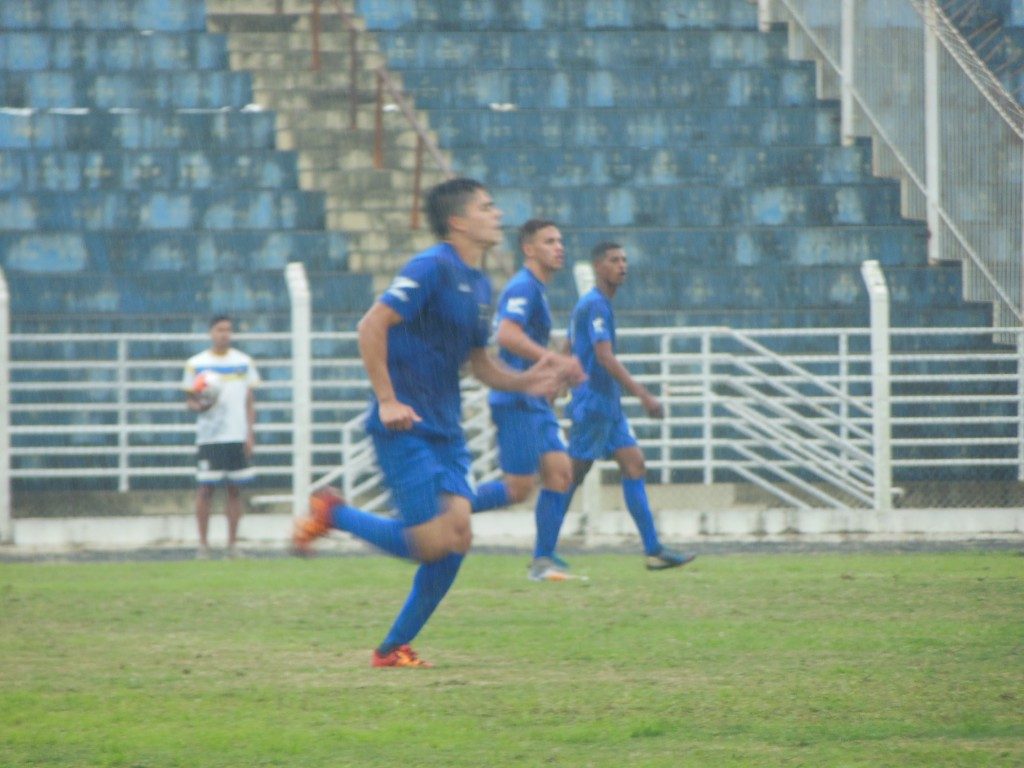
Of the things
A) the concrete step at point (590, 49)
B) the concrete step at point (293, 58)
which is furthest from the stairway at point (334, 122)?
the concrete step at point (590, 49)

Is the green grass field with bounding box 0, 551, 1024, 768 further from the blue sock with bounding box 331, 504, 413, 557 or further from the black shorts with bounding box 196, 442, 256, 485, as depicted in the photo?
the black shorts with bounding box 196, 442, 256, 485

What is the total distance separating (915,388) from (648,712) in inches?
524

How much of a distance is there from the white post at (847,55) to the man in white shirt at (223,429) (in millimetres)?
8461

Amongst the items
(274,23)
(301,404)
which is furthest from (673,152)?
(301,404)

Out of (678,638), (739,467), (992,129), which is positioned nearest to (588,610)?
(678,638)

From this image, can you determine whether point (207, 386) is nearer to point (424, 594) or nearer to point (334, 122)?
point (334, 122)

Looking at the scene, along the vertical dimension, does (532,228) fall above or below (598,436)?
above

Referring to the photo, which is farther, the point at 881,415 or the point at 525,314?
the point at 881,415

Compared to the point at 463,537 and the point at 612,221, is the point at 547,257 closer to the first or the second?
the point at 463,537

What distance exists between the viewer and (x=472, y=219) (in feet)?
26.2

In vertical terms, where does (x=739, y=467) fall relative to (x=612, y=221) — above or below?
below

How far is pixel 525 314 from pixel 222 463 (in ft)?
17.9

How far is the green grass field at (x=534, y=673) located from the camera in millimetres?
6121

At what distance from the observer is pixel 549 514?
12195 millimetres
